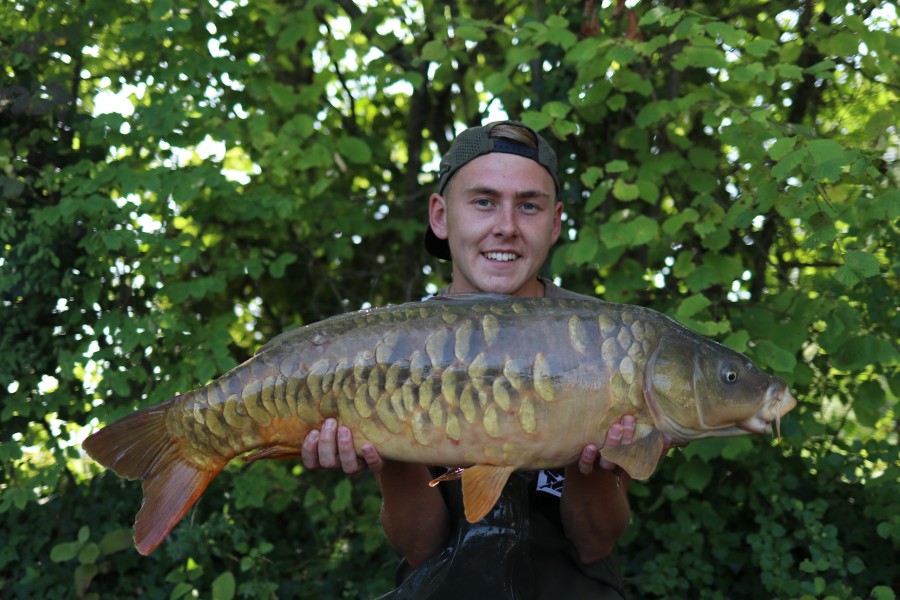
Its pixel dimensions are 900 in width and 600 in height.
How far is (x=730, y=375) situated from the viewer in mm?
1525

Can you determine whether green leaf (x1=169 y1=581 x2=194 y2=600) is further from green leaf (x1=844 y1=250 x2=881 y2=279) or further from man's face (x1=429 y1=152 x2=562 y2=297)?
green leaf (x1=844 y1=250 x2=881 y2=279)

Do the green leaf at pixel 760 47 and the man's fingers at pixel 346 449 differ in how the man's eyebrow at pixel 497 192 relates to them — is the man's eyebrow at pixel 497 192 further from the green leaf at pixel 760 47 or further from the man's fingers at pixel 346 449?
the green leaf at pixel 760 47

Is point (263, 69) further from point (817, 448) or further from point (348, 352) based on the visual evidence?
point (817, 448)

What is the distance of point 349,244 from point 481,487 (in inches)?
76.6

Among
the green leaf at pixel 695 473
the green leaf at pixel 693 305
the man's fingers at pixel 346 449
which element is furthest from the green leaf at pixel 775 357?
the man's fingers at pixel 346 449

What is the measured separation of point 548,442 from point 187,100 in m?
1.85

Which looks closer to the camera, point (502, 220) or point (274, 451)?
point (274, 451)

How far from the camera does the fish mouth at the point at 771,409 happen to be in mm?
1525

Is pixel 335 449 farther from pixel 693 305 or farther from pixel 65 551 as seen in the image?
pixel 65 551

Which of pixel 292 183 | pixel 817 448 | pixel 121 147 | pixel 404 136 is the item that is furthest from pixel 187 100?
pixel 817 448

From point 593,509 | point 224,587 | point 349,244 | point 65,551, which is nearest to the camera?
point 593,509

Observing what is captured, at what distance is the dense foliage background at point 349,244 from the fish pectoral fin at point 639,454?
1008 millimetres

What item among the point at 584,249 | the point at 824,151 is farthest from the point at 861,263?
the point at 584,249

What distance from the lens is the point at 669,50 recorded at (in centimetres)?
290
